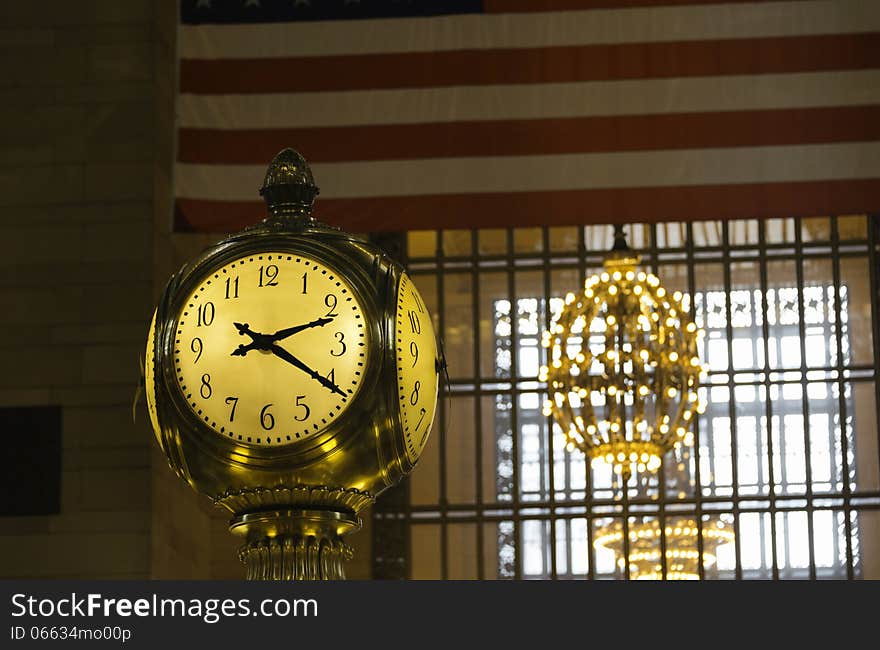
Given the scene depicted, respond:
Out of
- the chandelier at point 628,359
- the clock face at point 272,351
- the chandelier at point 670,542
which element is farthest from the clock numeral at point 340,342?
the chandelier at point 670,542

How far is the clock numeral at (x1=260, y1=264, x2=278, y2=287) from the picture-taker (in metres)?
1.74

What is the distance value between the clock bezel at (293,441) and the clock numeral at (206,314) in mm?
25

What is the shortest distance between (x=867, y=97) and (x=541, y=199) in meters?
1.38

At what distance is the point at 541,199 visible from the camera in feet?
24.2

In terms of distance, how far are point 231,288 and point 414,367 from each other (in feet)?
0.63

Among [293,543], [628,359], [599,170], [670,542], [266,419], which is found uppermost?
[628,359]

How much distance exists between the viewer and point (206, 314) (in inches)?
68.1

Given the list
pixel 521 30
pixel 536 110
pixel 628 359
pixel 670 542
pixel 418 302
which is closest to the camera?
pixel 418 302

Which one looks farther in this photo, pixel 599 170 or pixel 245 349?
pixel 599 170

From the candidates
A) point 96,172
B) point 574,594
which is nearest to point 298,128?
point 96,172

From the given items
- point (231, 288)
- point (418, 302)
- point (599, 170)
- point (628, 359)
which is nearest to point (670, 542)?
point (628, 359)

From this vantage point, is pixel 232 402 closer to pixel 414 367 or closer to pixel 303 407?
pixel 303 407

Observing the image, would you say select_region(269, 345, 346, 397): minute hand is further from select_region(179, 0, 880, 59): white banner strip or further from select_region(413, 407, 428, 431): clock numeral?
select_region(179, 0, 880, 59): white banner strip

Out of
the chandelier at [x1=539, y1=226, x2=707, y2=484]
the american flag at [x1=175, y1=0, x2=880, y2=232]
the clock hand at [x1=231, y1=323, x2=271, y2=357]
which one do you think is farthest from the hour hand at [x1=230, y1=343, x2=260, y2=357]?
the chandelier at [x1=539, y1=226, x2=707, y2=484]
